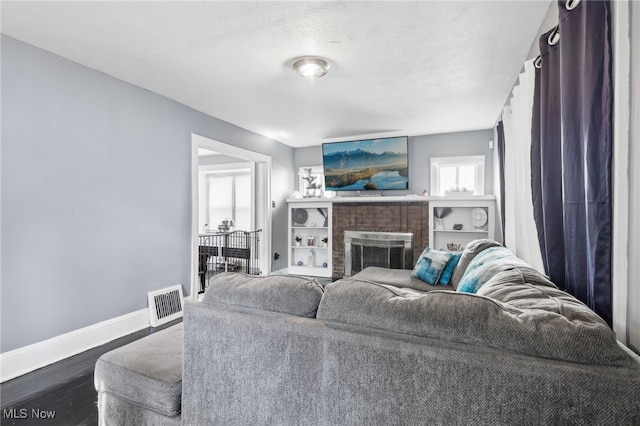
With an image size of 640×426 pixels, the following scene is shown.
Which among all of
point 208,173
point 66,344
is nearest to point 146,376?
point 66,344

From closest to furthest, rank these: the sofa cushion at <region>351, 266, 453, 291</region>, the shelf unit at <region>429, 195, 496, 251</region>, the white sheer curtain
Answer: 1. the white sheer curtain
2. the sofa cushion at <region>351, 266, 453, 291</region>
3. the shelf unit at <region>429, 195, 496, 251</region>

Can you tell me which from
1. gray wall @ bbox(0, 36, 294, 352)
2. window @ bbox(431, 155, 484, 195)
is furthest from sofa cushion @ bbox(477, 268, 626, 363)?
window @ bbox(431, 155, 484, 195)

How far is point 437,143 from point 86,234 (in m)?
4.86

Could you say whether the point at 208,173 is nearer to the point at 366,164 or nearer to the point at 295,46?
the point at 366,164

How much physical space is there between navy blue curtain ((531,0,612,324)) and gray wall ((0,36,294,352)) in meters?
3.41

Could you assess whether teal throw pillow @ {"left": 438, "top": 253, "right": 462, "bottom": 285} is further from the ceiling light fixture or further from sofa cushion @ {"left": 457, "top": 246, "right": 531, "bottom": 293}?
the ceiling light fixture

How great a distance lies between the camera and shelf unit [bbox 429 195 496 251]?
4.71m

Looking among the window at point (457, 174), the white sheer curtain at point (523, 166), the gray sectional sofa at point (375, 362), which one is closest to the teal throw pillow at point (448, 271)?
the white sheer curtain at point (523, 166)

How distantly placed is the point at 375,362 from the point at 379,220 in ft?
14.6

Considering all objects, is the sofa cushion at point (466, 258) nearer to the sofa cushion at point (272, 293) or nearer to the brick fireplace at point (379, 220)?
the brick fireplace at point (379, 220)

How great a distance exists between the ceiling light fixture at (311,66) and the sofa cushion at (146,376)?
7.37ft

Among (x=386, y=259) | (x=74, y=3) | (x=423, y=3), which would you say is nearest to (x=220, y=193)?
(x=386, y=259)

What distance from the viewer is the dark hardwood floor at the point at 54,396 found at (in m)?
1.83

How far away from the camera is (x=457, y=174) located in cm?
527
